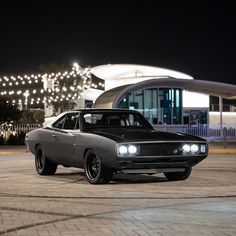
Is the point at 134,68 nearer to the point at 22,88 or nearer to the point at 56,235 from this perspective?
the point at 22,88

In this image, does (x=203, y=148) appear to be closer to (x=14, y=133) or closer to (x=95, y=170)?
(x=95, y=170)

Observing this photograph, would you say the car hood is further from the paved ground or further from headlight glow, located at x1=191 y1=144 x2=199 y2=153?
the paved ground

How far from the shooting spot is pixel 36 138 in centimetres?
1421

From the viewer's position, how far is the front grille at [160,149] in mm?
11352

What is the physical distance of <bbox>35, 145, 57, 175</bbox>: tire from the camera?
13766 mm

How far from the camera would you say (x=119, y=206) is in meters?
9.15

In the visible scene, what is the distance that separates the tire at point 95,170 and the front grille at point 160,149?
2.59ft

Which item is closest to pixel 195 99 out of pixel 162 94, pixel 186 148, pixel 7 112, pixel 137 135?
pixel 162 94

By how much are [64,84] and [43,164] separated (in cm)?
4225

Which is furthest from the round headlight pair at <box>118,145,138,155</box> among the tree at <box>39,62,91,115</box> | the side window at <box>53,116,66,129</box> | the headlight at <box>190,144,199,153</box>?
the tree at <box>39,62,91,115</box>

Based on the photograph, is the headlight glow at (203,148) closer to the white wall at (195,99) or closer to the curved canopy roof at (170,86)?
the curved canopy roof at (170,86)

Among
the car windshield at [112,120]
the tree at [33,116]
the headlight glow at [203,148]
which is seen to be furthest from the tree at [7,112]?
the headlight glow at [203,148]

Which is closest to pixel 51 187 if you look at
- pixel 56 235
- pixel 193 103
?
pixel 56 235

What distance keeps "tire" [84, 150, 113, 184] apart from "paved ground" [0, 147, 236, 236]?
18 centimetres
